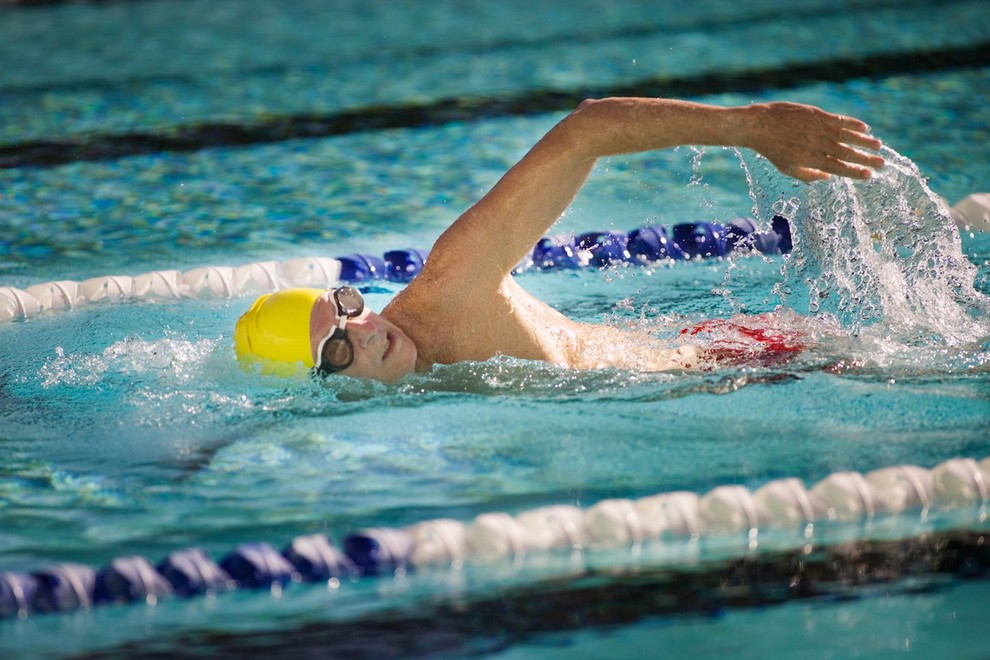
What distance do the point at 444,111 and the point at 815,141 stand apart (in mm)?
4705

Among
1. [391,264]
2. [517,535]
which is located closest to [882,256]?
[517,535]

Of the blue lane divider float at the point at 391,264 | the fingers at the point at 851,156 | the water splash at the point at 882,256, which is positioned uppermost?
the fingers at the point at 851,156

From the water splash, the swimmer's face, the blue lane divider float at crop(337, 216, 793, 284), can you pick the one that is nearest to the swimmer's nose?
the swimmer's face

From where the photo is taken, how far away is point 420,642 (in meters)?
2.38

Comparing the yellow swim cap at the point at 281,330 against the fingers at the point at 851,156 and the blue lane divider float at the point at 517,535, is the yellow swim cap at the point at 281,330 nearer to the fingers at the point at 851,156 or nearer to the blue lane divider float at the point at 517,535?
the blue lane divider float at the point at 517,535

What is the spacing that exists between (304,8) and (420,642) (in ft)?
31.2

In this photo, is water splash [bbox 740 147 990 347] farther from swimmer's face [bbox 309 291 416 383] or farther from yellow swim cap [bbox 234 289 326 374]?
yellow swim cap [bbox 234 289 326 374]

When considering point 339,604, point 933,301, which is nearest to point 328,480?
point 339,604

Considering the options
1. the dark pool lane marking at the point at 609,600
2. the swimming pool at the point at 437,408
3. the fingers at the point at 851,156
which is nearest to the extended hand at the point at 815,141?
the fingers at the point at 851,156

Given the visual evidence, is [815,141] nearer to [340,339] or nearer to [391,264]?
[340,339]

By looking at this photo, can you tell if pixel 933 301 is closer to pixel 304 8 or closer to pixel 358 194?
pixel 358 194

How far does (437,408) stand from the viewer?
3.53 m

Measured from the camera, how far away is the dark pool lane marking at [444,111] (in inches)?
279

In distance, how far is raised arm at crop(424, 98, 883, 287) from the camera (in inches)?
122
